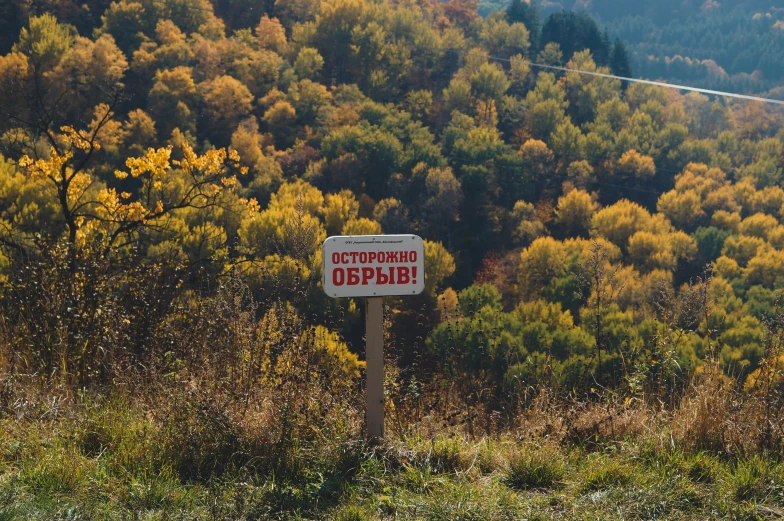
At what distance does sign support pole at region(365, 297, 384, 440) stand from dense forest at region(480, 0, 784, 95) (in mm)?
98032

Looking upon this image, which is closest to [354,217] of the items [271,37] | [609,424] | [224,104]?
[224,104]

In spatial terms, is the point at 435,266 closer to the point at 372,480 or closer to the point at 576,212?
the point at 576,212

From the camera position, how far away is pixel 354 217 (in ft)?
162

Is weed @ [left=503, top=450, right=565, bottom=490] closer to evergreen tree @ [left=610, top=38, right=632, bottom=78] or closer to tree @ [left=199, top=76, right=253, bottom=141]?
tree @ [left=199, top=76, right=253, bottom=141]

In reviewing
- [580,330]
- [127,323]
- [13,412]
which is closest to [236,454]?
[13,412]

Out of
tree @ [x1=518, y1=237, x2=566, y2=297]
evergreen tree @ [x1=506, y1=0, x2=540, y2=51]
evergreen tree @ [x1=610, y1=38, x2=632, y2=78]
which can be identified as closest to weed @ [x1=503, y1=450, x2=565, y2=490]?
tree @ [x1=518, y1=237, x2=566, y2=297]

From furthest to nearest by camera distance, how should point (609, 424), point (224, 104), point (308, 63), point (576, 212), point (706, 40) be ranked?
point (706, 40) → point (308, 63) → point (224, 104) → point (576, 212) → point (609, 424)

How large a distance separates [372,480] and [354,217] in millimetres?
46571

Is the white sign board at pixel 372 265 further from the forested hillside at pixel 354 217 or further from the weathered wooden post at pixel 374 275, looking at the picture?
the forested hillside at pixel 354 217

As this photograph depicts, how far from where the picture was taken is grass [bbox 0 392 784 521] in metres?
2.76

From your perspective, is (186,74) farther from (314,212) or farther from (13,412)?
(13,412)

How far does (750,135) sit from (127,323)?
73.2m

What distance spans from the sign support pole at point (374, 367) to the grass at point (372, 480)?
0.10 metres

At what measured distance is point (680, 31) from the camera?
120 m
